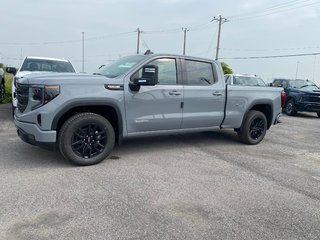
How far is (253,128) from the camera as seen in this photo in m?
7.39

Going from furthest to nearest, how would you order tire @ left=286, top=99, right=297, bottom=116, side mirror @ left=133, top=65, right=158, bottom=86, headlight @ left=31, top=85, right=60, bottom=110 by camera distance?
1. tire @ left=286, top=99, right=297, bottom=116
2. side mirror @ left=133, top=65, right=158, bottom=86
3. headlight @ left=31, top=85, right=60, bottom=110

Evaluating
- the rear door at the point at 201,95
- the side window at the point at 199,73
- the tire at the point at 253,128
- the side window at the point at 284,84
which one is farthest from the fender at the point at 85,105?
the side window at the point at 284,84

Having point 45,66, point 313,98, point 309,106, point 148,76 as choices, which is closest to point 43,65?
point 45,66

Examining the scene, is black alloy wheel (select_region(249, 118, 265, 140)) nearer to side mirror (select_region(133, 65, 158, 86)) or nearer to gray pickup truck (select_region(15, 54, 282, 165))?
gray pickup truck (select_region(15, 54, 282, 165))

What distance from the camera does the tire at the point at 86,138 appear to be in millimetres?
4852

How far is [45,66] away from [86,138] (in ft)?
17.4

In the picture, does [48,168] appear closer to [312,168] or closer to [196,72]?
[196,72]

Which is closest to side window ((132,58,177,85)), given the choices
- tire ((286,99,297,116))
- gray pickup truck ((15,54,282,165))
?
gray pickup truck ((15,54,282,165))

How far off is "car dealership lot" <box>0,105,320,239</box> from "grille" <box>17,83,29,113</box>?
2.91 ft

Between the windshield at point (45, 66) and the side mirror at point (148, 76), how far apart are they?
16.7ft

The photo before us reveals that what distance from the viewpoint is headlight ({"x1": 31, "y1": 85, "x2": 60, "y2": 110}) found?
4.66 metres

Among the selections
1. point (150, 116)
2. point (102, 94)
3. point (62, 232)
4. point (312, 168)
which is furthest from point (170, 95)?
point (62, 232)

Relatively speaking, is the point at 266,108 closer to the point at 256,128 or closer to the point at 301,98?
the point at 256,128

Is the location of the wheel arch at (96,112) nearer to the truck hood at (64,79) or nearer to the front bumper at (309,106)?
the truck hood at (64,79)
